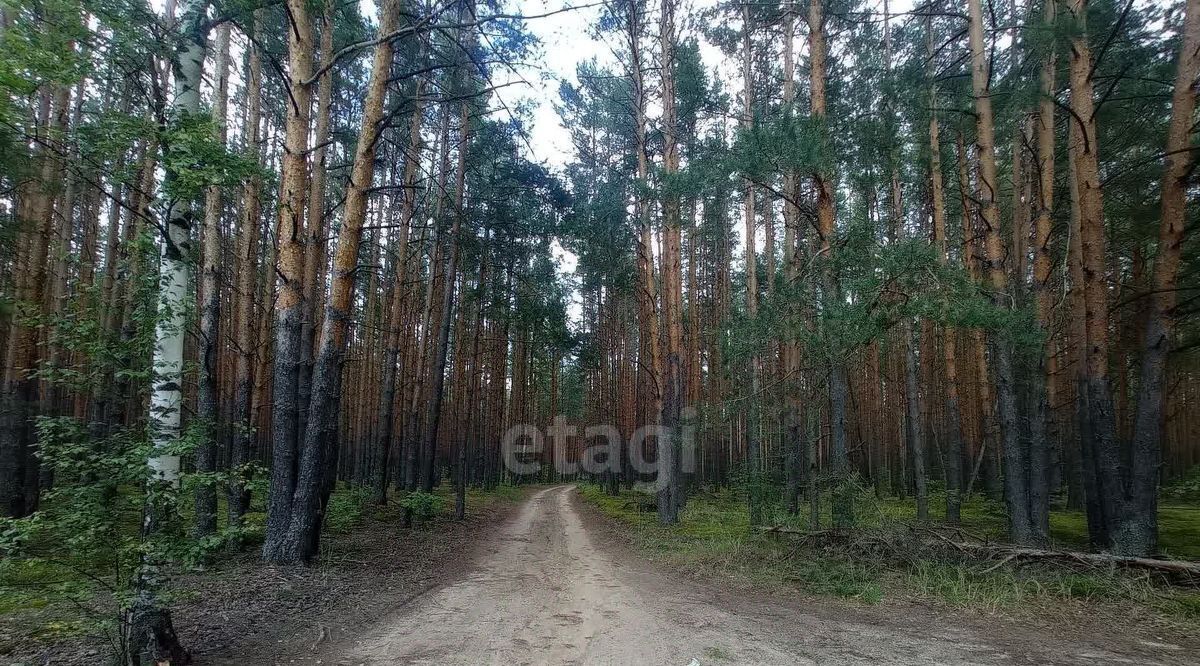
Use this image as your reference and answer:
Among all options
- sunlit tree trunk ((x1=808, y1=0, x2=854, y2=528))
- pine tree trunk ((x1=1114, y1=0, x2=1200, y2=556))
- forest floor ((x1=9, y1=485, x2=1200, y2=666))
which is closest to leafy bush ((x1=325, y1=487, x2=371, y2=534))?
forest floor ((x1=9, y1=485, x2=1200, y2=666))

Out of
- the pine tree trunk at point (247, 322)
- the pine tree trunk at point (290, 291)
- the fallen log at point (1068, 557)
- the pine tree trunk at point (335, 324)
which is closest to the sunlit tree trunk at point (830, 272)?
the fallen log at point (1068, 557)

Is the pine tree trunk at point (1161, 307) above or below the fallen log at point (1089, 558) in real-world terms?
above

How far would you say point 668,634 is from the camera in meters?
5.12

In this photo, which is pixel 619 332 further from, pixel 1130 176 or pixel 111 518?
pixel 111 518

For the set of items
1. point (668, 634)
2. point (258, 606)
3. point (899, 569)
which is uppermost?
point (258, 606)

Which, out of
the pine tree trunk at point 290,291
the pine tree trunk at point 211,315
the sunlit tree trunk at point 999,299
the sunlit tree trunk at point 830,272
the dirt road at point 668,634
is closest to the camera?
the dirt road at point 668,634

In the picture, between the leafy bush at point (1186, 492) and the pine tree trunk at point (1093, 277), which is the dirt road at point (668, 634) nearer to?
the pine tree trunk at point (1093, 277)

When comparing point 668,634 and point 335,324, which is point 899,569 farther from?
point 335,324

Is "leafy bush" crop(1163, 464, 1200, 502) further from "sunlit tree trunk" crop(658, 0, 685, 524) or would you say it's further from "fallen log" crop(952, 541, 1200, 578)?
"sunlit tree trunk" crop(658, 0, 685, 524)

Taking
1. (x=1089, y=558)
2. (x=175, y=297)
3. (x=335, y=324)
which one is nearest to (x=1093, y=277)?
(x=1089, y=558)

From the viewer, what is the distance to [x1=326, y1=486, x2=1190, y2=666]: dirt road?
4480 mm

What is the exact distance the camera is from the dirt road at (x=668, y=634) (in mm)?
4480

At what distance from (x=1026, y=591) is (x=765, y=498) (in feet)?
14.2

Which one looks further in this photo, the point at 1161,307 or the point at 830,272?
the point at 830,272
